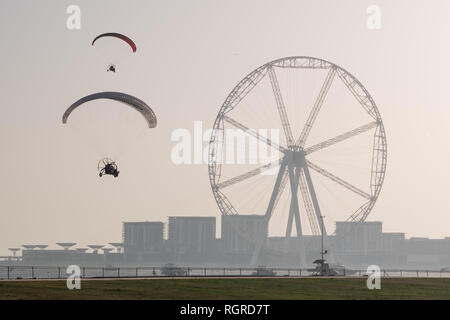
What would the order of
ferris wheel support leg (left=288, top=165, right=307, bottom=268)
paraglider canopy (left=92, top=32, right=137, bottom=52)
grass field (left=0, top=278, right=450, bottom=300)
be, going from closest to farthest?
grass field (left=0, top=278, right=450, bottom=300), paraglider canopy (left=92, top=32, right=137, bottom=52), ferris wheel support leg (left=288, top=165, right=307, bottom=268)

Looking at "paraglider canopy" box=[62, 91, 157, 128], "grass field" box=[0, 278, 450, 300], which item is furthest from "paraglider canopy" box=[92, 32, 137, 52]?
"grass field" box=[0, 278, 450, 300]

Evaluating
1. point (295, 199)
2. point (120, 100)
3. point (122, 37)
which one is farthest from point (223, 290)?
point (295, 199)

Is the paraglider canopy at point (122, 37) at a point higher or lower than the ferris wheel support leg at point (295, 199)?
higher

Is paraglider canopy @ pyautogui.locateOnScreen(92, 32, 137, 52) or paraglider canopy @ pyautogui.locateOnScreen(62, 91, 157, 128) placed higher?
paraglider canopy @ pyautogui.locateOnScreen(92, 32, 137, 52)

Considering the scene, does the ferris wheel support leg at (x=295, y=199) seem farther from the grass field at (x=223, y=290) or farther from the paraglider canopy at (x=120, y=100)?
the paraglider canopy at (x=120, y=100)

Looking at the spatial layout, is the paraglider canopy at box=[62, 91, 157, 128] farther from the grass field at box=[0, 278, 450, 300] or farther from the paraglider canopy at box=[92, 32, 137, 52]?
the grass field at box=[0, 278, 450, 300]

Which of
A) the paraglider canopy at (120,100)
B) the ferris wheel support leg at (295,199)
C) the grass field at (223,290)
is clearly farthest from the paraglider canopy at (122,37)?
the ferris wheel support leg at (295,199)
